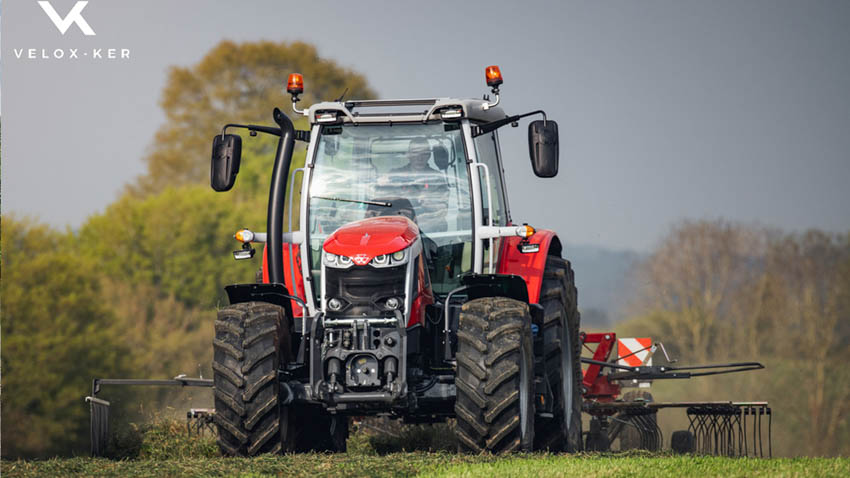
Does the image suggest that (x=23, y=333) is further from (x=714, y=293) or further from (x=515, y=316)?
(x=515, y=316)

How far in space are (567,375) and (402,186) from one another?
2338 millimetres

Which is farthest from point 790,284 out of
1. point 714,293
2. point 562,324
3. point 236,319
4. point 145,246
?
point 236,319

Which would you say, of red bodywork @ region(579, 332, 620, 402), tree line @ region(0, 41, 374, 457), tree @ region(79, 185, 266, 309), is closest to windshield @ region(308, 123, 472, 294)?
red bodywork @ region(579, 332, 620, 402)

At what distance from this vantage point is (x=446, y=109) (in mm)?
9695

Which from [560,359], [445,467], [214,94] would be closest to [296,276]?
[560,359]

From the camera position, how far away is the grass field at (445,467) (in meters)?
7.09

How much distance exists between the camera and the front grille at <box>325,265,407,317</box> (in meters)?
8.63

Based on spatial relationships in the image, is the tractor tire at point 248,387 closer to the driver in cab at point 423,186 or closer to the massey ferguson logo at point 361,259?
the massey ferguson logo at point 361,259

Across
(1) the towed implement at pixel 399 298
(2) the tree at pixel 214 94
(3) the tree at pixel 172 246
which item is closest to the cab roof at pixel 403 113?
(1) the towed implement at pixel 399 298

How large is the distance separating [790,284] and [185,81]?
2608cm

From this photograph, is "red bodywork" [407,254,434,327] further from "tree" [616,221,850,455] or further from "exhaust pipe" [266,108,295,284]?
"tree" [616,221,850,455]

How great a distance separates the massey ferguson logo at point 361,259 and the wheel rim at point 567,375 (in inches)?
88.0

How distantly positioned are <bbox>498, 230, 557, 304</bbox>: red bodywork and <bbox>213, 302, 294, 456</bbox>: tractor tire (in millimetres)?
2288

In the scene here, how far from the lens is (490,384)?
8.07 m
